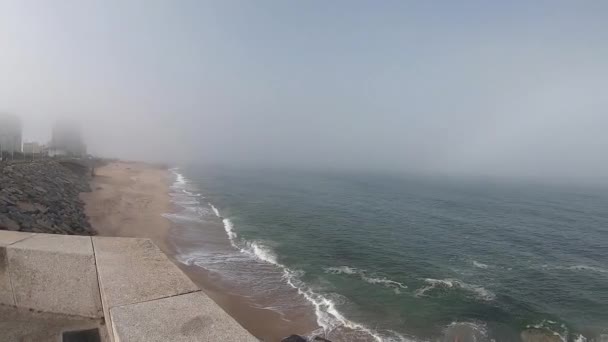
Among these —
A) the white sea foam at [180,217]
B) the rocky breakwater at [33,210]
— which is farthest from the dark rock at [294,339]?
the white sea foam at [180,217]

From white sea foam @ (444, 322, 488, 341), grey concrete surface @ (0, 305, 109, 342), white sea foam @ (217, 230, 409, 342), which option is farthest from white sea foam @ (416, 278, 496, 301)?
grey concrete surface @ (0, 305, 109, 342)

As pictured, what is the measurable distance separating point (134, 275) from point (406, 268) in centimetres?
1906

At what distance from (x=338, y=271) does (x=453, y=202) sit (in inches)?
1612

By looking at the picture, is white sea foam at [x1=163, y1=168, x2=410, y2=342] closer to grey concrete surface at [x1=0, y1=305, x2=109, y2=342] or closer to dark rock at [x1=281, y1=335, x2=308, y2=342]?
dark rock at [x1=281, y1=335, x2=308, y2=342]

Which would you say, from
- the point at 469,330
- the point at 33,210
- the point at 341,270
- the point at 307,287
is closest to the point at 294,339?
the point at 307,287

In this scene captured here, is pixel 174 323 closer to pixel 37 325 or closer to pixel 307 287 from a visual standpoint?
pixel 37 325

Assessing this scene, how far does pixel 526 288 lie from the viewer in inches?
735

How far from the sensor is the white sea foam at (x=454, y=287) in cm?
1680

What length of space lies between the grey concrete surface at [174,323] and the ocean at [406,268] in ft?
33.8

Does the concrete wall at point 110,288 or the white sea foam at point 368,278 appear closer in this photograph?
the concrete wall at point 110,288

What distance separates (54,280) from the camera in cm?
388

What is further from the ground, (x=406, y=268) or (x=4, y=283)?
(x=4, y=283)

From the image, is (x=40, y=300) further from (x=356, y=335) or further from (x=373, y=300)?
(x=373, y=300)

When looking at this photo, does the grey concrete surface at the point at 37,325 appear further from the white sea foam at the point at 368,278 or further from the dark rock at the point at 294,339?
the white sea foam at the point at 368,278
